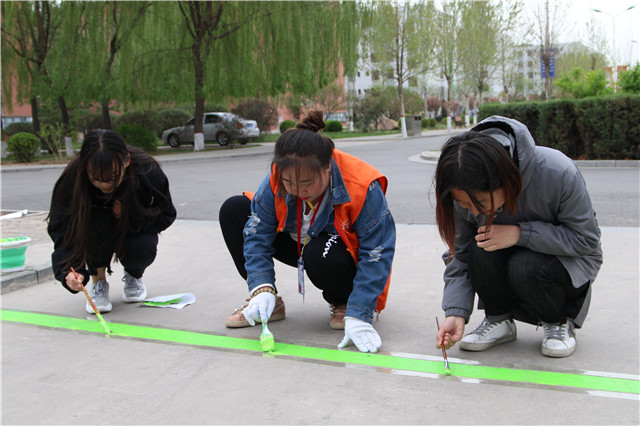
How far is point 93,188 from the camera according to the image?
3.08m

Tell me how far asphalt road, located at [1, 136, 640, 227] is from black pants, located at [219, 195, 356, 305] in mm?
718

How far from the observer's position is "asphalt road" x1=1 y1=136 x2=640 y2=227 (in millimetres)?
5979

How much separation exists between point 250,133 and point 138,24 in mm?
5872

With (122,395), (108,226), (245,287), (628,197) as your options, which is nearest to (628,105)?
(628,197)

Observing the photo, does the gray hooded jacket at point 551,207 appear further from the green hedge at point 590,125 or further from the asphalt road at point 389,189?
the green hedge at point 590,125

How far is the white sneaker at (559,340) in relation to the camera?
7.62ft

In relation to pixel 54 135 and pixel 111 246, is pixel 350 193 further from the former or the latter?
pixel 54 135

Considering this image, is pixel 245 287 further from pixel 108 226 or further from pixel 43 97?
pixel 43 97

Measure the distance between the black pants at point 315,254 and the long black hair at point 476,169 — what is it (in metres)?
A: 0.68

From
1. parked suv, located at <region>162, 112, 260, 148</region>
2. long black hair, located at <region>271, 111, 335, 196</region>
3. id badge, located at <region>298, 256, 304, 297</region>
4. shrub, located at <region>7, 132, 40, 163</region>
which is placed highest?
parked suv, located at <region>162, 112, 260, 148</region>

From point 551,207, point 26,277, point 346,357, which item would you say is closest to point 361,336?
point 346,357

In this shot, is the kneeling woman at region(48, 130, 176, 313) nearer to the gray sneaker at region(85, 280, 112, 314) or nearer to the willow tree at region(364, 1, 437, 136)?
the gray sneaker at region(85, 280, 112, 314)

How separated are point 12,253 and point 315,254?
226 cm

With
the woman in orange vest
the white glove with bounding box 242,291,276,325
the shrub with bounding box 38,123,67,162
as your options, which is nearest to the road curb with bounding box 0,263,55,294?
the woman in orange vest
